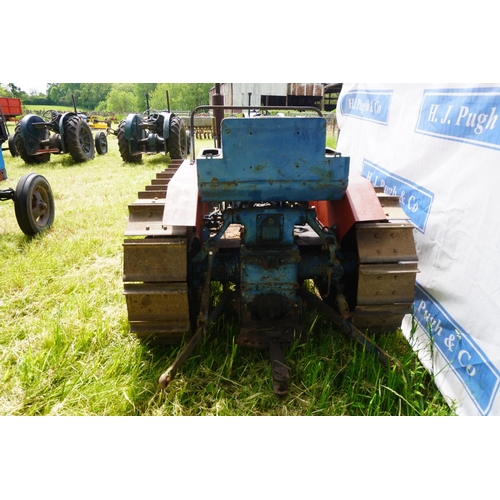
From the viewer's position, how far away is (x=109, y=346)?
2512mm

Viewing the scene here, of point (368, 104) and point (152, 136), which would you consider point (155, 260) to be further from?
point (152, 136)

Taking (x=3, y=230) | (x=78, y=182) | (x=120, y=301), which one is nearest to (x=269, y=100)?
(x=78, y=182)

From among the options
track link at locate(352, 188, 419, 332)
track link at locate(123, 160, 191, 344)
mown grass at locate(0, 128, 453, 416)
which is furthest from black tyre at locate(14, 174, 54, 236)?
track link at locate(352, 188, 419, 332)

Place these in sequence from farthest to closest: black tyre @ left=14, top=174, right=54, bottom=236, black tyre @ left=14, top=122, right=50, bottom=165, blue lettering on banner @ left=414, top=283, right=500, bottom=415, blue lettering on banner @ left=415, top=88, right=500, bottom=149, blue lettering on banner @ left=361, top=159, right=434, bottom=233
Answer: black tyre @ left=14, top=122, right=50, bottom=165
black tyre @ left=14, top=174, right=54, bottom=236
blue lettering on banner @ left=361, top=159, right=434, bottom=233
blue lettering on banner @ left=415, top=88, right=500, bottom=149
blue lettering on banner @ left=414, top=283, right=500, bottom=415

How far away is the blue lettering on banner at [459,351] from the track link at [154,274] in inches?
62.6

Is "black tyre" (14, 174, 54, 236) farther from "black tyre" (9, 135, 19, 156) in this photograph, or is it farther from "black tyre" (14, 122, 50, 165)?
"black tyre" (9, 135, 19, 156)

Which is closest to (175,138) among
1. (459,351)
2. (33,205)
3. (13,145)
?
(13,145)

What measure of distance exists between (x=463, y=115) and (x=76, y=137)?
9640 mm

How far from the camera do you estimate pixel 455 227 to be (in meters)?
2.41

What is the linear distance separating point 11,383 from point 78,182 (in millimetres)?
6496

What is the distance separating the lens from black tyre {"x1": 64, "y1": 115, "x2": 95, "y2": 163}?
9750 mm

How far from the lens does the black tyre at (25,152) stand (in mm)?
9555

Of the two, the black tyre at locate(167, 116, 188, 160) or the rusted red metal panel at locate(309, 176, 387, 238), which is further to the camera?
the black tyre at locate(167, 116, 188, 160)

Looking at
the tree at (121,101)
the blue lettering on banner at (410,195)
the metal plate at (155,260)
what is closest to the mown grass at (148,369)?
the metal plate at (155,260)
